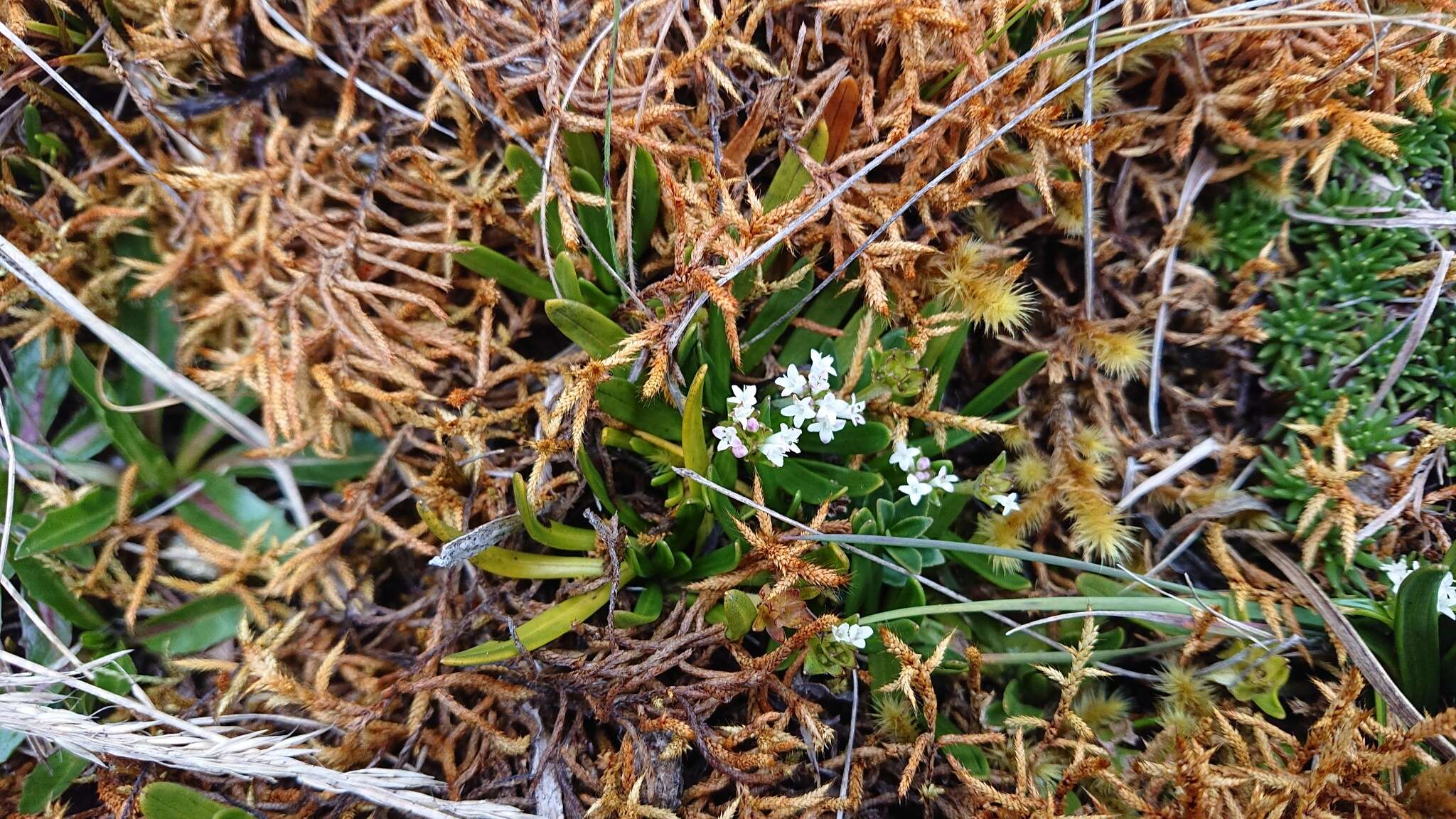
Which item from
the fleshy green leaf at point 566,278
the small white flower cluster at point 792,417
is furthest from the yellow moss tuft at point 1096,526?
the fleshy green leaf at point 566,278

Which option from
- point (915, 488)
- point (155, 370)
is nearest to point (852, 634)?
point (915, 488)

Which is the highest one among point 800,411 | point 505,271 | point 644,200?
point 644,200

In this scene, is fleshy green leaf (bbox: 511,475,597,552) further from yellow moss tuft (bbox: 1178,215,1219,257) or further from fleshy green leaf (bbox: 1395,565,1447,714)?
fleshy green leaf (bbox: 1395,565,1447,714)

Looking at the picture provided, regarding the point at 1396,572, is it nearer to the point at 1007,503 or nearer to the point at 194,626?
the point at 1007,503

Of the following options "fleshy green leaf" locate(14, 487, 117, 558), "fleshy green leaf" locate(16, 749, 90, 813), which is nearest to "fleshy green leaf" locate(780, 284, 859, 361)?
"fleshy green leaf" locate(14, 487, 117, 558)

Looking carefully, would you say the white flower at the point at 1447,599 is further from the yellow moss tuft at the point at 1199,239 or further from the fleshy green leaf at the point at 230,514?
the fleshy green leaf at the point at 230,514

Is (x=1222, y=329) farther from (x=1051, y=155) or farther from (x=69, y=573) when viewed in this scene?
(x=69, y=573)
